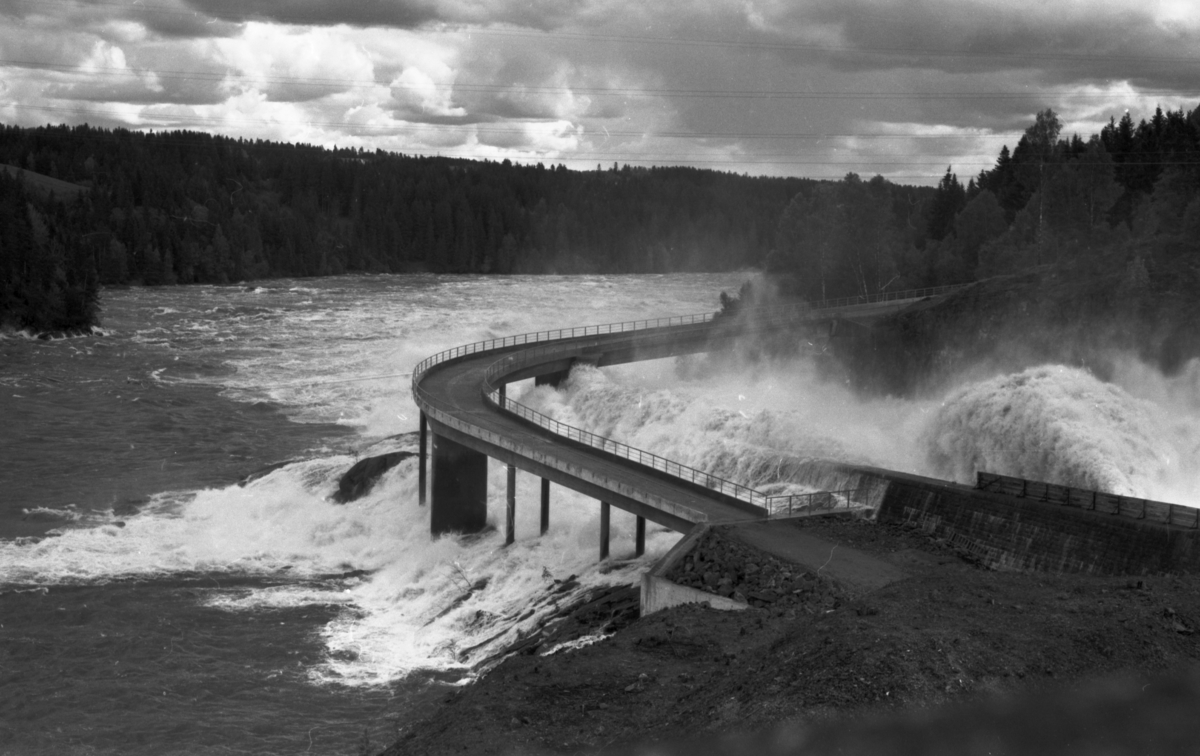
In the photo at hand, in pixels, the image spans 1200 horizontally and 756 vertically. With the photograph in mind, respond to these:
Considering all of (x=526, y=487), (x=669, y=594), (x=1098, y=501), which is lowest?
(x=526, y=487)

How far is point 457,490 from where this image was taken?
42.3m

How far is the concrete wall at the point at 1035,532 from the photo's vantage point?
25.9 metres

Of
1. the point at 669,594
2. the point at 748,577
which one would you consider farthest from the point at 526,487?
the point at 748,577

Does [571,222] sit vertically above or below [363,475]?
above

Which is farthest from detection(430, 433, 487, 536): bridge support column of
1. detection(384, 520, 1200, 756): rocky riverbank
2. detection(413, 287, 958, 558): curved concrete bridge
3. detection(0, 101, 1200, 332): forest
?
detection(0, 101, 1200, 332): forest

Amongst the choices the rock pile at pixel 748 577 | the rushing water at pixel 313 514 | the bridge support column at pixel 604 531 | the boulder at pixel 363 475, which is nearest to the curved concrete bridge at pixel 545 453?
the bridge support column at pixel 604 531

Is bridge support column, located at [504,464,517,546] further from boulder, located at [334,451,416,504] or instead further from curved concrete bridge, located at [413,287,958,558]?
boulder, located at [334,451,416,504]

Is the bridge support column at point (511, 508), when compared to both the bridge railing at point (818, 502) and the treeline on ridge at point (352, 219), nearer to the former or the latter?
the bridge railing at point (818, 502)

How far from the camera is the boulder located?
147 feet

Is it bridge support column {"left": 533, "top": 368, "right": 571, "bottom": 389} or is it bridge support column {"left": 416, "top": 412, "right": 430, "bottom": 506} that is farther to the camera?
bridge support column {"left": 533, "top": 368, "right": 571, "bottom": 389}

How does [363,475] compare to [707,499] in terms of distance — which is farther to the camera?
[363,475]

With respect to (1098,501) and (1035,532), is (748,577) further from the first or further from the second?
(1098,501)

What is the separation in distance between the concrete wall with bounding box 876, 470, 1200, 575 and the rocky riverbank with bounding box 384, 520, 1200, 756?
1326 millimetres

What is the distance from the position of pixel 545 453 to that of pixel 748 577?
39.5 feet
